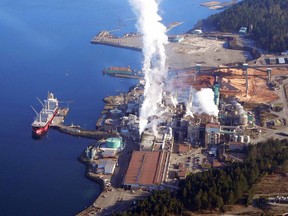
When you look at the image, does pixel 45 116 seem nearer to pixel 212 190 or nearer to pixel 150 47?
pixel 150 47

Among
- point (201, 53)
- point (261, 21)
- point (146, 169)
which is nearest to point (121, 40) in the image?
point (201, 53)

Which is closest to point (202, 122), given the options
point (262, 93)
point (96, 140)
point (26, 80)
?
point (96, 140)

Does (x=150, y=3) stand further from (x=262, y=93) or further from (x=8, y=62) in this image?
(x=8, y=62)

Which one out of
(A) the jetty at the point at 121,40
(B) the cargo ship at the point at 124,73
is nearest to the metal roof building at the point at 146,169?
(B) the cargo ship at the point at 124,73

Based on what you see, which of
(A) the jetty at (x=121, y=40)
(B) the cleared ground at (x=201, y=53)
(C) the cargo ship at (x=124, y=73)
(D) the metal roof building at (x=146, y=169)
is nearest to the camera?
(D) the metal roof building at (x=146, y=169)

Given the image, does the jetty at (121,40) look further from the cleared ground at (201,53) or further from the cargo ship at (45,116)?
the cargo ship at (45,116)

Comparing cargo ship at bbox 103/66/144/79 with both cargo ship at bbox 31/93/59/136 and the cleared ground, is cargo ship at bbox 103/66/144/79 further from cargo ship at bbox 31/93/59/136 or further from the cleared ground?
cargo ship at bbox 31/93/59/136

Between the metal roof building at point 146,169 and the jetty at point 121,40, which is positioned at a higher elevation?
the jetty at point 121,40
